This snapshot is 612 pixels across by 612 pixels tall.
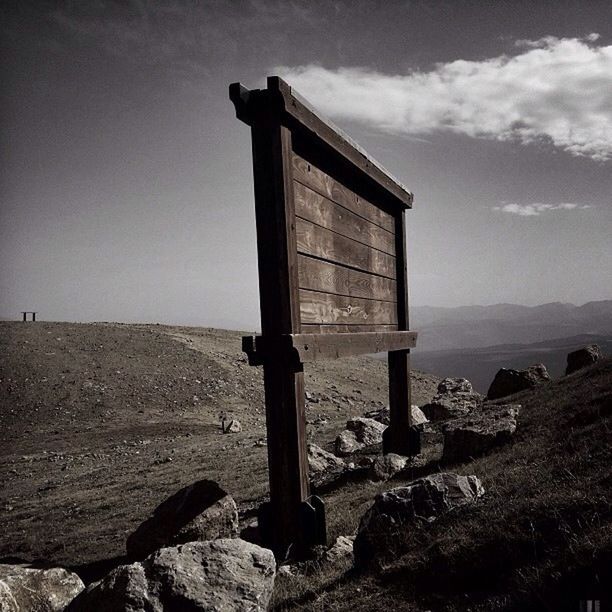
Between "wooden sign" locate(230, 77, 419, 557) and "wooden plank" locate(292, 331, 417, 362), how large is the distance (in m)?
0.01

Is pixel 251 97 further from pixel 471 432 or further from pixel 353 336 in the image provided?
pixel 471 432

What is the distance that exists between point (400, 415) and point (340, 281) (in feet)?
9.86

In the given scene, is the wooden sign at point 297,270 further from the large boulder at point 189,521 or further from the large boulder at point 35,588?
the large boulder at point 35,588

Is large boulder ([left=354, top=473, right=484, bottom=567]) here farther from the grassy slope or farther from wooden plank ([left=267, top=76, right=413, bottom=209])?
wooden plank ([left=267, top=76, right=413, bottom=209])

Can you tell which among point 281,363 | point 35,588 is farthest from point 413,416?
point 35,588

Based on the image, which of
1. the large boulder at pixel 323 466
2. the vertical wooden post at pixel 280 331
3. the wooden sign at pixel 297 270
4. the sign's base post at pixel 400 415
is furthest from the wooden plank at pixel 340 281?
the large boulder at pixel 323 466

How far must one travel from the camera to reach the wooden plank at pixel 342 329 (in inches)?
182

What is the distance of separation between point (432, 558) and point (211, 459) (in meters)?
7.71

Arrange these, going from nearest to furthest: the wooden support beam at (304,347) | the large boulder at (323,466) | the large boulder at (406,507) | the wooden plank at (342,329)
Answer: the large boulder at (406,507), the wooden support beam at (304,347), the wooden plank at (342,329), the large boulder at (323,466)

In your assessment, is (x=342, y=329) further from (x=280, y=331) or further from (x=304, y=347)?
(x=280, y=331)

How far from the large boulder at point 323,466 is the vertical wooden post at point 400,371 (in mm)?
849

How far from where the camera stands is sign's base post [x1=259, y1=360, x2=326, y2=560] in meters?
4.18

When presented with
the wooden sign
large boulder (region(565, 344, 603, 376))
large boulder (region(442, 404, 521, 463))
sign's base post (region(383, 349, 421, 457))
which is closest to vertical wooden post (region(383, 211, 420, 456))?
sign's base post (region(383, 349, 421, 457))

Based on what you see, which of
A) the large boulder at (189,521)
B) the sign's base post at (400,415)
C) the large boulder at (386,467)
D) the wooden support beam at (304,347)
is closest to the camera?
the wooden support beam at (304,347)
